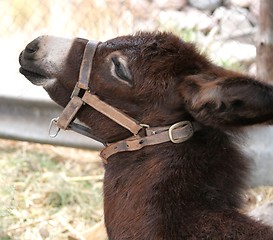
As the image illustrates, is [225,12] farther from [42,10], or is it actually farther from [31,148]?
[31,148]

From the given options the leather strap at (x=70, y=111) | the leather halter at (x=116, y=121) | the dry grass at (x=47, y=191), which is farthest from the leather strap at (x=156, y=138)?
the dry grass at (x=47, y=191)

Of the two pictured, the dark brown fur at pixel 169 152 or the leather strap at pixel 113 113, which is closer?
the dark brown fur at pixel 169 152

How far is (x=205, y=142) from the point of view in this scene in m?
3.07

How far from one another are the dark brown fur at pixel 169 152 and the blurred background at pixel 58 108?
3.43ft

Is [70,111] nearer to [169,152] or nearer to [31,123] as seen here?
[169,152]

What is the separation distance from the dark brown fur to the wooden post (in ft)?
5.61

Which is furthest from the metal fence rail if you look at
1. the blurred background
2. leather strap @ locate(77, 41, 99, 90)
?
leather strap @ locate(77, 41, 99, 90)

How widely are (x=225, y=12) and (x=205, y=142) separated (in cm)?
369

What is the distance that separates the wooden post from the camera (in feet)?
15.5

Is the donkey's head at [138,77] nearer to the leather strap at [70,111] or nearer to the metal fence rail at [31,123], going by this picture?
the leather strap at [70,111]

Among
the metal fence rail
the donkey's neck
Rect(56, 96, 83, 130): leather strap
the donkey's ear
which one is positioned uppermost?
the donkey's ear

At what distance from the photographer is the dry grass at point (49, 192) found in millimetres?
4805

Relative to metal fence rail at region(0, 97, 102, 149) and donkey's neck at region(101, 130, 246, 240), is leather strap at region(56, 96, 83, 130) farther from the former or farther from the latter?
metal fence rail at region(0, 97, 102, 149)

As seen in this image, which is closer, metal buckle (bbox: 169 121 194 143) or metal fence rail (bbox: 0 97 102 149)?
metal buckle (bbox: 169 121 194 143)
